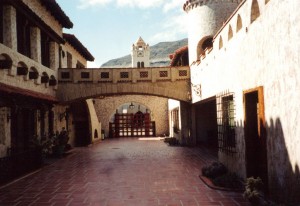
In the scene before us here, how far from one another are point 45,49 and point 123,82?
4.98 meters

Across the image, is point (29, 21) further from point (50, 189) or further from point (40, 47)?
point (50, 189)

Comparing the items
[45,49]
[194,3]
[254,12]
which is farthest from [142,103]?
[254,12]

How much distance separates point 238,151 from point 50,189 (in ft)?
18.8

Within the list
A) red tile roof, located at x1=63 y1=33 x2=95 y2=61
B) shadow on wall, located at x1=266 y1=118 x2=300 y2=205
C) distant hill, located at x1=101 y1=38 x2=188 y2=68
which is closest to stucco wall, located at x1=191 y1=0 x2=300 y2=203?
shadow on wall, located at x1=266 y1=118 x2=300 y2=205

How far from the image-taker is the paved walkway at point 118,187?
7219 millimetres

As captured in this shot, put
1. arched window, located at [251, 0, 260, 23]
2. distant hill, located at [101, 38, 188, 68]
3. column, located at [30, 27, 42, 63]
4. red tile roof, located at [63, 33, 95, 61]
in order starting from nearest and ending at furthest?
arched window, located at [251, 0, 260, 23]
column, located at [30, 27, 42, 63]
red tile roof, located at [63, 33, 95, 61]
distant hill, located at [101, 38, 188, 68]

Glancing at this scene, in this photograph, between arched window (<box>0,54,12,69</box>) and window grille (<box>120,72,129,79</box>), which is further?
window grille (<box>120,72,129,79</box>)

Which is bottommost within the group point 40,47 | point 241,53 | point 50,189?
point 50,189

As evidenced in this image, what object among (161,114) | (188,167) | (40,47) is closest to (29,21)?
(40,47)

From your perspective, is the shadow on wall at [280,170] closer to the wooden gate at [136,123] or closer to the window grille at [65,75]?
the window grille at [65,75]

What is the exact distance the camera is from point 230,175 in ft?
28.3

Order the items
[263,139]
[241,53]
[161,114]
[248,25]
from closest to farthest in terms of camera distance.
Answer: [263,139]
[248,25]
[241,53]
[161,114]

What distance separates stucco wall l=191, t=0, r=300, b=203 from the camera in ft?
17.4

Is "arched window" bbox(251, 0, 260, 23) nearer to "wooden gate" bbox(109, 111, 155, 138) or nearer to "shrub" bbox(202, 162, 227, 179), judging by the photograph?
"shrub" bbox(202, 162, 227, 179)
